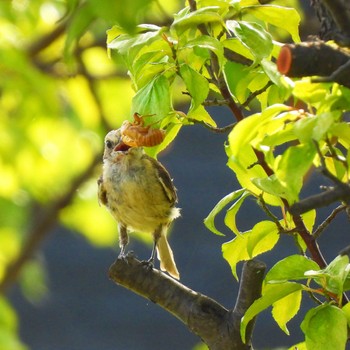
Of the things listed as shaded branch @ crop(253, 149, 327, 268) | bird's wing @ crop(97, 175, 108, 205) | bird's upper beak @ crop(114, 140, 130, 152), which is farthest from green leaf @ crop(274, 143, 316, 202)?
bird's wing @ crop(97, 175, 108, 205)

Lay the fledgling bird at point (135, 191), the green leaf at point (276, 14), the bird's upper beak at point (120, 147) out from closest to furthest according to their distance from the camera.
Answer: the green leaf at point (276, 14), the bird's upper beak at point (120, 147), the fledgling bird at point (135, 191)

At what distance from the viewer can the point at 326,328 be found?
55.1 inches

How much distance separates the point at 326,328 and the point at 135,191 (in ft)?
6.14

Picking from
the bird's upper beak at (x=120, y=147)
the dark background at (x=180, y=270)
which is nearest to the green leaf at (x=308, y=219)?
the bird's upper beak at (x=120, y=147)

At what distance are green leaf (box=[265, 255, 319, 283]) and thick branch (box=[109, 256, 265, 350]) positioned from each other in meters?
0.18

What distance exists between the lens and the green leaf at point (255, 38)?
4.41 feet

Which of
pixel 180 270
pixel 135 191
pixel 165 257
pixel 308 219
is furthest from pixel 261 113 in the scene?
pixel 180 270

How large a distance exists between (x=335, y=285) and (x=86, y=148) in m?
2.74

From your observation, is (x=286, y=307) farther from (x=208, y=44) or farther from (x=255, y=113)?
(x=208, y=44)

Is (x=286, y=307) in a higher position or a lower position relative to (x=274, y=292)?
lower

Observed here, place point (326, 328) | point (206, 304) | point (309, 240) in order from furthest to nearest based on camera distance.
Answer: point (206, 304), point (309, 240), point (326, 328)

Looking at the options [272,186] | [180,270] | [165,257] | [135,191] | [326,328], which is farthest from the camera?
[180,270]

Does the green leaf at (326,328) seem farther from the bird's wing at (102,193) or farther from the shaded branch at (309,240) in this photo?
the bird's wing at (102,193)

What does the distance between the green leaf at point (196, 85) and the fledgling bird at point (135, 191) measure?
173 cm
